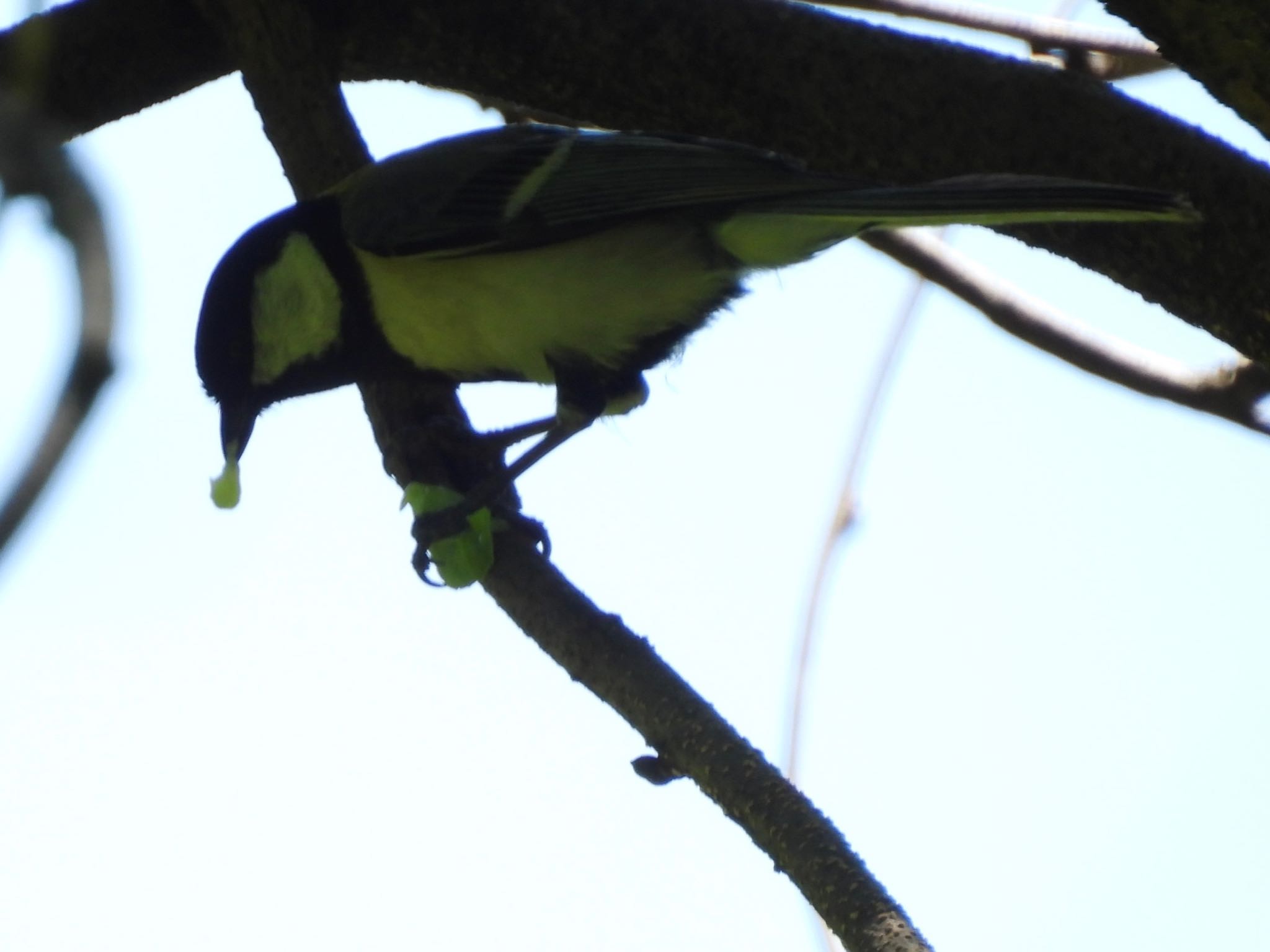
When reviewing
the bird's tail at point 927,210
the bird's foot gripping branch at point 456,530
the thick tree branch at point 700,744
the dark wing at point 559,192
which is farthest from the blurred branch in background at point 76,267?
the dark wing at point 559,192

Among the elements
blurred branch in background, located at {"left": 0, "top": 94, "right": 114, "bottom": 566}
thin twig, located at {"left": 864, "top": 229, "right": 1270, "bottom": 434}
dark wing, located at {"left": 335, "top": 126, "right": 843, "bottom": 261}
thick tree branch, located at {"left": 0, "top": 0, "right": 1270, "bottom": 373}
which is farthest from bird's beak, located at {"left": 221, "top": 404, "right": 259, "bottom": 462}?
blurred branch in background, located at {"left": 0, "top": 94, "right": 114, "bottom": 566}

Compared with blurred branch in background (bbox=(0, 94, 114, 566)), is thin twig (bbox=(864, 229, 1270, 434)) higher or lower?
higher

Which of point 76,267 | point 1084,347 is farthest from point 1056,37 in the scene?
point 76,267

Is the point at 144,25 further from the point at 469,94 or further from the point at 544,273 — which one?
the point at 544,273

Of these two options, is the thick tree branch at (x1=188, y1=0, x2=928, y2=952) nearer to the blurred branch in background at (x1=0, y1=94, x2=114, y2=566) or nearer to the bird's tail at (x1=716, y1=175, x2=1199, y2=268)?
the bird's tail at (x1=716, y1=175, x2=1199, y2=268)

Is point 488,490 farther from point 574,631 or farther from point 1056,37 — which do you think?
point 1056,37

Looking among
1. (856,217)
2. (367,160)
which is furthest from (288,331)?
(856,217)
